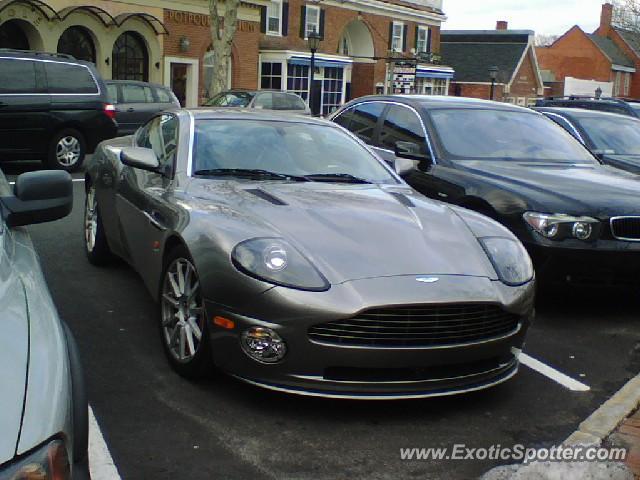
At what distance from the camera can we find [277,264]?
4016 millimetres

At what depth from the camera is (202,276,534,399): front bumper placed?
12.6 ft

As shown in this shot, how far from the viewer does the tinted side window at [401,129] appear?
24.7ft

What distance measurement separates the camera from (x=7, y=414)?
77.2 inches

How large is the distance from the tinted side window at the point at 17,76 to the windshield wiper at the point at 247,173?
890 centimetres

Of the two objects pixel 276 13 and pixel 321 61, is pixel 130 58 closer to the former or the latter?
pixel 276 13

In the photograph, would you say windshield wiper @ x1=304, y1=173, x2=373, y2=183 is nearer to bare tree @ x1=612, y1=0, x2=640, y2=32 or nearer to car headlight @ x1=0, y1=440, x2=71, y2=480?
car headlight @ x1=0, y1=440, x2=71, y2=480

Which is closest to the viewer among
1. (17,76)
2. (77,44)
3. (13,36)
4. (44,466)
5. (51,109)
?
(44,466)

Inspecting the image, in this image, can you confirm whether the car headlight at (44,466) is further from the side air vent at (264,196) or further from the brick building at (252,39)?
the brick building at (252,39)

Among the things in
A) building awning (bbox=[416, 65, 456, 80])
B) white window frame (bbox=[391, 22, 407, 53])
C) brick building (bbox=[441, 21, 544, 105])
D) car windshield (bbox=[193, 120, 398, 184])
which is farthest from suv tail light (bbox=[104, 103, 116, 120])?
brick building (bbox=[441, 21, 544, 105])

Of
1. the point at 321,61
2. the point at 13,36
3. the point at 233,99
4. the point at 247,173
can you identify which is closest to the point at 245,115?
the point at 247,173

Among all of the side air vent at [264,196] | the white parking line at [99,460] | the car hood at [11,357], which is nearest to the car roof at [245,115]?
the side air vent at [264,196]

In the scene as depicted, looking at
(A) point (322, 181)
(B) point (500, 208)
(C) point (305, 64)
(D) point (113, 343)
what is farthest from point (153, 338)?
(C) point (305, 64)

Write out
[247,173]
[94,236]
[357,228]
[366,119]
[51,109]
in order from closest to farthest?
1. [357,228]
2. [247,173]
3. [94,236]
4. [366,119]
5. [51,109]

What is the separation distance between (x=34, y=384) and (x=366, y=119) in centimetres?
671
